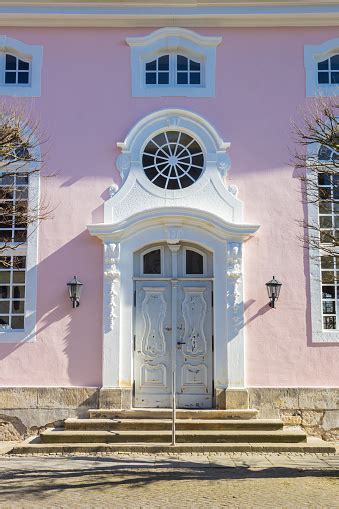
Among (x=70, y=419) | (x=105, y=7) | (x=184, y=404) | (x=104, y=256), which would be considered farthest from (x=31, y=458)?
(x=105, y=7)

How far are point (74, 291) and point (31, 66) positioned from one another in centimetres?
412

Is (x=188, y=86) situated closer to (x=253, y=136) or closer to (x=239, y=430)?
(x=253, y=136)

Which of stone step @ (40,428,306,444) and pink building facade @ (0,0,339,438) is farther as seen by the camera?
pink building facade @ (0,0,339,438)

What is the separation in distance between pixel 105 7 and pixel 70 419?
6.98 metres

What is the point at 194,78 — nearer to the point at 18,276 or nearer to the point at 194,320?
the point at 194,320

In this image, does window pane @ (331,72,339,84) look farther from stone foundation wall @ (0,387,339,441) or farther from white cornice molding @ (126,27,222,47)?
stone foundation wall @ (0,387,339,441)

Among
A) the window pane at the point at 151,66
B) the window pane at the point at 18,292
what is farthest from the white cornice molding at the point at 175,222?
the window pane at the point at 151,66

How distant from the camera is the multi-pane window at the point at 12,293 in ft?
34.7

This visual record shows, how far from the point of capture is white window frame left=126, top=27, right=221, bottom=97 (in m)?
11.0

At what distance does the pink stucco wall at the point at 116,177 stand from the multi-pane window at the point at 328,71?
15.1 inches

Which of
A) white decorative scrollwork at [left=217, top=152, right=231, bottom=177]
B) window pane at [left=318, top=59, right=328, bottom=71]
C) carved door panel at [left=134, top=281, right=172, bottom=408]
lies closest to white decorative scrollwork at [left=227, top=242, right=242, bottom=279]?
carved door panel at [left=134, top=281, right=172, bottom=408]

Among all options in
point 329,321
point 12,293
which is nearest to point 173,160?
point 12,293

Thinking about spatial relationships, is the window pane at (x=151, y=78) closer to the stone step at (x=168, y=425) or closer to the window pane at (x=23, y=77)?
the window pane at (x=23, y=77)

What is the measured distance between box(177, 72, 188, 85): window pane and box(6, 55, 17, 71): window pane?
294 cm
